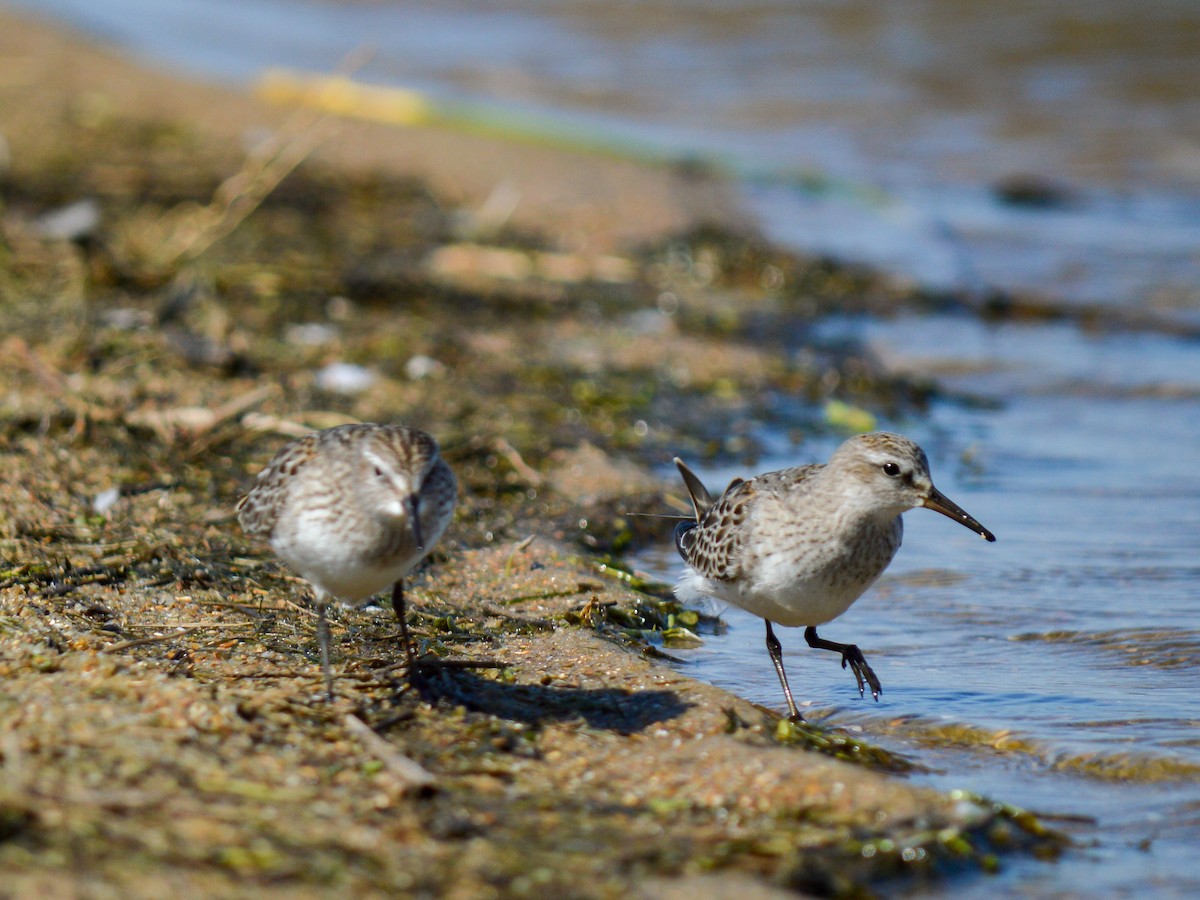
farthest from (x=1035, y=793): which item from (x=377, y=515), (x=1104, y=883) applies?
(x=377, y=515)

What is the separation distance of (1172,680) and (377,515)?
2.97 m

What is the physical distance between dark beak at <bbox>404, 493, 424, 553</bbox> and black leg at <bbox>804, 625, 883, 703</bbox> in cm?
170

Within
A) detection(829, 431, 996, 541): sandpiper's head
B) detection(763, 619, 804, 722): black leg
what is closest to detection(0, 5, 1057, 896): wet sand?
detection(763, 619, 804, 722): black leg

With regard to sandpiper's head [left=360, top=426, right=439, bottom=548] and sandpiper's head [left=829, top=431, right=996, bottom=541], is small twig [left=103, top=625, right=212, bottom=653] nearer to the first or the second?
sandpiper's head [left=360, top=426, right=439, bottom=548]

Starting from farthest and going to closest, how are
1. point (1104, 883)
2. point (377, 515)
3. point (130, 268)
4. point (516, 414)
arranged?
point (130, 268) < point (516, 414) < point (377, 515) < point (1104, 883)

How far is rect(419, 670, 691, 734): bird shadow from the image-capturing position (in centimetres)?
466

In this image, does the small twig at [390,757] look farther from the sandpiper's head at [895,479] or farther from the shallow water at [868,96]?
the shallow water at [868,96]

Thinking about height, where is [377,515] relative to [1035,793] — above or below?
above

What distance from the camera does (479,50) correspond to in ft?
69.7

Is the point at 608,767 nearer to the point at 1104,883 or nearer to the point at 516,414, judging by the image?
the point at 1104,883

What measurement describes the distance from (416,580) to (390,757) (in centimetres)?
199

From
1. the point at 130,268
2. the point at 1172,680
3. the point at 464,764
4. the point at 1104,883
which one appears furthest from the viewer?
the point at 130,268

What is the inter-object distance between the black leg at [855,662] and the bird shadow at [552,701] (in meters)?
0.77

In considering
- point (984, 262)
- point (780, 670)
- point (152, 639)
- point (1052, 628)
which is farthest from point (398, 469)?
point (984, 262)
